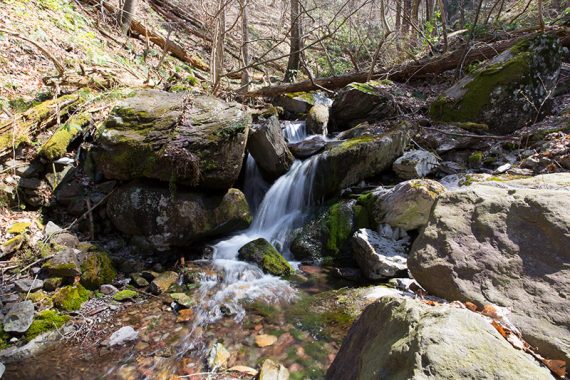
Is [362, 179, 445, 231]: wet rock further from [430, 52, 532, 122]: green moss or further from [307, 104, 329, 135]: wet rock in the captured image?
[307, 104, 329, 135]: wet rock

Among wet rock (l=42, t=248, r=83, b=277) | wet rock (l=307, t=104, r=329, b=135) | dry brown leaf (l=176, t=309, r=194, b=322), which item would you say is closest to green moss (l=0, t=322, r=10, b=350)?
wet rock (l=42, t=248, r=83, b=277)

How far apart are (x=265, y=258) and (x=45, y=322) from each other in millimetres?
2962

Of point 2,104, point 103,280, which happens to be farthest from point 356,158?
point 2,104

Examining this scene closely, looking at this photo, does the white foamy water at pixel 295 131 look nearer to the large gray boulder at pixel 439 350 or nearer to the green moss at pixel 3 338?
the green moss at pixel 3 338

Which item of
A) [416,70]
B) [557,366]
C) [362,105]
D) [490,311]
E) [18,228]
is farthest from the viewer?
[416,70]

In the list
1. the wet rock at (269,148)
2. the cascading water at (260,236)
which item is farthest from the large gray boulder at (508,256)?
the wet rock at (269,148)

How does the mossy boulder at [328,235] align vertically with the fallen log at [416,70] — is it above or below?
below

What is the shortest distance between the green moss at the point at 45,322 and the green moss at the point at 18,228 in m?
1.46

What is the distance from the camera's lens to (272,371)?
3271mm

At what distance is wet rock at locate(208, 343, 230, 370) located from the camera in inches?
137

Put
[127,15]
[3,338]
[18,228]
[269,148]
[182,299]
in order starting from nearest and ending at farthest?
[3,338]
[182,299]
[18,228]
[269,148]
[127,15]

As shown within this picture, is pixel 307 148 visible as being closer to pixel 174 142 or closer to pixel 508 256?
pixel 174 142

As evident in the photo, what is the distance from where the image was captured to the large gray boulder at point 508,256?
7.45 ft

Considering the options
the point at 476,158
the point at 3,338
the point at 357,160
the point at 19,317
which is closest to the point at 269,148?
the point at 357,160
